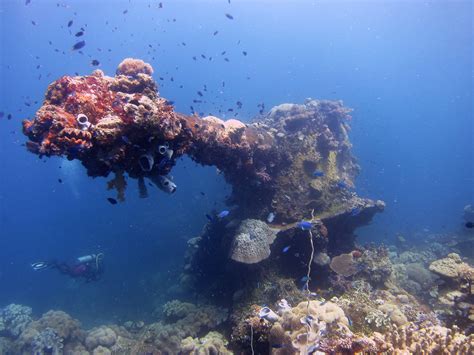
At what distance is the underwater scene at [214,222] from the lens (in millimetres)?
5770

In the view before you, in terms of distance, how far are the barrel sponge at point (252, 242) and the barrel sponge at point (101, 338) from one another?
6.76 meters

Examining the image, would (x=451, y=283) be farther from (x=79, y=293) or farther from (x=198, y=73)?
(x=198, y=73)

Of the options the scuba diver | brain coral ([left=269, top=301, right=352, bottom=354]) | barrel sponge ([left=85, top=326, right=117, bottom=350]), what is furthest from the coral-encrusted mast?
the scuba diver

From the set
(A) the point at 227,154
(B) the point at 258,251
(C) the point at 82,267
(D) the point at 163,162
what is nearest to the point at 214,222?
(B) the point at 258,251

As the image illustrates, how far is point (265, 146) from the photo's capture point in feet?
38.0

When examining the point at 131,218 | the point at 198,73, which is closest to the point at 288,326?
the point at 131,218

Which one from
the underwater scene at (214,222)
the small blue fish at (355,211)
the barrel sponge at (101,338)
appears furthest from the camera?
the barrel sponge at (101,338)

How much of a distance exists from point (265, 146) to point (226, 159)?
7.16 ft

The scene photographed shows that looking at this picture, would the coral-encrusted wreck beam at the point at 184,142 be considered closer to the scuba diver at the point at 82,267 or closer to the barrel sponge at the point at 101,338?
the barrel sponge at the point at 101,338

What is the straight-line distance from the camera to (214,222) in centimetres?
1325

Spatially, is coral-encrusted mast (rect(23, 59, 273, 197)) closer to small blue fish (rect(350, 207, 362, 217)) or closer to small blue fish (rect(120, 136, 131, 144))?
small blue fish (rect(120, 136, 131, 144))

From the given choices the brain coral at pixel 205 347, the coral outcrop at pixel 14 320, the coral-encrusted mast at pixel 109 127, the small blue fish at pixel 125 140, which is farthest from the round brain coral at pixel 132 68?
the coral outcrop at pixel 14 320

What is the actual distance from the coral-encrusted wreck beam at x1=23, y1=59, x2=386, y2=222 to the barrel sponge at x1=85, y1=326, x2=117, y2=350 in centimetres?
757

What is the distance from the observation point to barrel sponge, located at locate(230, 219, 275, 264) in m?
9.59
